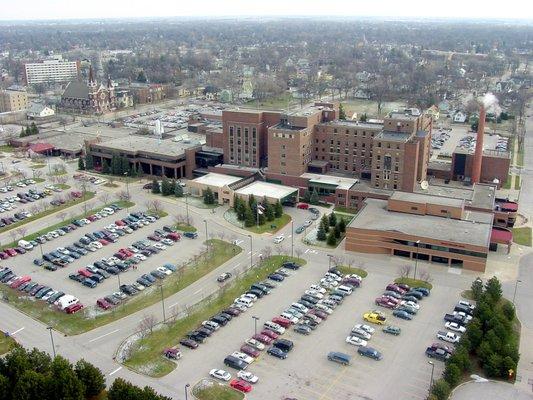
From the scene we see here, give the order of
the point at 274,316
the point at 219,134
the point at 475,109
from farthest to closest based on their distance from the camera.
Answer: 1. the point at 475,109
2. the point at 219,134
3. the point at 274,316

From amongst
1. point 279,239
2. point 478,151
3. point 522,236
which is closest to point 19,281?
point 279,239

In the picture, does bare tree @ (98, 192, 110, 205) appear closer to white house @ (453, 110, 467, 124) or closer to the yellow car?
the yellow car

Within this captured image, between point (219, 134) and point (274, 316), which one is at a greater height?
point (219, 134)

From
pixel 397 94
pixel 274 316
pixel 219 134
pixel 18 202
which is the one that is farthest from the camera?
pixel 397 94

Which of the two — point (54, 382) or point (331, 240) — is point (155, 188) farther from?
point (54, 382)

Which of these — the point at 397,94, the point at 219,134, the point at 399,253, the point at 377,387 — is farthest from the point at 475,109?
the point at 377,387

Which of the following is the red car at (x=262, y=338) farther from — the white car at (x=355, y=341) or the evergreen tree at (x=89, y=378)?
the evergreen tree at (x=89, y=378)

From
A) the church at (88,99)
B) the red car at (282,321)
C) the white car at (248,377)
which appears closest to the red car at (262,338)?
the red car at (282,321)

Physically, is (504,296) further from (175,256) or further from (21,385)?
(21,385)
